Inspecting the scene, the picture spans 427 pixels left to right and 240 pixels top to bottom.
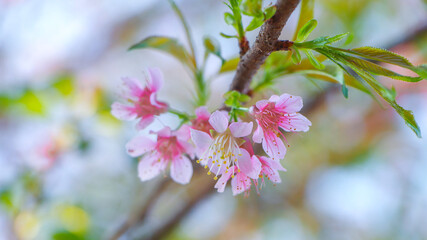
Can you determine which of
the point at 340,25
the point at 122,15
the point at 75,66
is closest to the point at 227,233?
the point at 340,25

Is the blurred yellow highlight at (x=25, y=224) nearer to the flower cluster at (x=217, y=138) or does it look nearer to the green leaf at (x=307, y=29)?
the flower cluster at (x=217, y=138)

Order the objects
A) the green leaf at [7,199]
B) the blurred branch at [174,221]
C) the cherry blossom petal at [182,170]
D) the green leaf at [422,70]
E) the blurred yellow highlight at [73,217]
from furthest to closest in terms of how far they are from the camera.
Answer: the blurred yellow highlight at [73,217] < the green leaf at [7,199] < the blurred branch at [174,221] < the cherry blossom petal at [182,170] < the green leaf at [422,70]

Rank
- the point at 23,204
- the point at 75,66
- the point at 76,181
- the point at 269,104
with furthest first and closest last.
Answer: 1. the point at 75,66
2. the point at 76,181
3. the point at 23,204
4. the point at 269,104

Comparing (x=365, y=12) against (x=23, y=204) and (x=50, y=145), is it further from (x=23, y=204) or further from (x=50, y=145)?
(x=23, y=204)

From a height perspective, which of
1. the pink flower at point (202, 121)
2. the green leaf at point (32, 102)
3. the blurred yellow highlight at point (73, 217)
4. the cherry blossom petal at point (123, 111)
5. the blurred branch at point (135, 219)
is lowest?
the blurred yellow highlight at point (73, 217)

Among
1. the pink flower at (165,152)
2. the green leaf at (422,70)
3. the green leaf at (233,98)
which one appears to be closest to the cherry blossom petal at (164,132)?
the pink flower at (165,152)

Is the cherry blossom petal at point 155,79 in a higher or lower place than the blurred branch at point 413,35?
higher

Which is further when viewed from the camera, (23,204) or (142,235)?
(23,204)
